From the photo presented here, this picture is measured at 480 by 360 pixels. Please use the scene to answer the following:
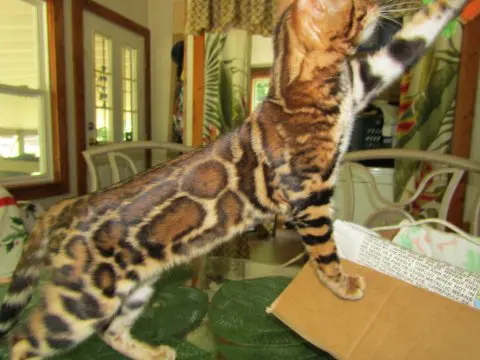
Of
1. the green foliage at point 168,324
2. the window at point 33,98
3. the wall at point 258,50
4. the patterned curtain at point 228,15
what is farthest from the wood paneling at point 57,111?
the green foliage at point 168,324

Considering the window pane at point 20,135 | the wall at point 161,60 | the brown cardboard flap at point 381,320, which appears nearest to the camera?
the brown cardboard flap at point 381,320

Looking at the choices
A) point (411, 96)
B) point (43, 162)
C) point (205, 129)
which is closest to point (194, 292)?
point (205, 129)

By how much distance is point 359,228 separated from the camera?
1.86 feet

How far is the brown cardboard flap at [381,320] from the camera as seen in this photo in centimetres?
45

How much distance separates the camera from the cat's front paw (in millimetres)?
519

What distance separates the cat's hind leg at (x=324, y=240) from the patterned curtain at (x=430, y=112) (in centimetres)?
120

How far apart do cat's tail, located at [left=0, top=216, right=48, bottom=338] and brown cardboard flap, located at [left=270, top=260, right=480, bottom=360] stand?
14.8 inches

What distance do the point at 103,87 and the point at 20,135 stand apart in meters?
0.67

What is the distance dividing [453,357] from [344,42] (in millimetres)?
449

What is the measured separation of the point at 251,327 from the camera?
2.17 feet

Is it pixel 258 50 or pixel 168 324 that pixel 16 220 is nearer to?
pixel 168 324

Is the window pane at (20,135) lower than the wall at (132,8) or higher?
lower

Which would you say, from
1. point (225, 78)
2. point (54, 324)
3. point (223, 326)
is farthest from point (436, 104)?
point (54, 324)

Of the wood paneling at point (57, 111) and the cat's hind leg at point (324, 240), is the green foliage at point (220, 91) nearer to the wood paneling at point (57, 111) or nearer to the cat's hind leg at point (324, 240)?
the wood paneling at point (57, 111)
